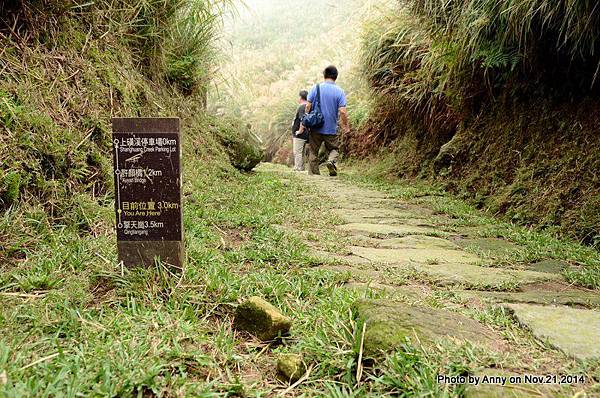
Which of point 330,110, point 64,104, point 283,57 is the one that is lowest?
point 64,104

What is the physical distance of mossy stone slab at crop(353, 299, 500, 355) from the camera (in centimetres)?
139

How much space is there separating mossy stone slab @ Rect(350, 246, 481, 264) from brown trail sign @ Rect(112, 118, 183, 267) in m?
1.21

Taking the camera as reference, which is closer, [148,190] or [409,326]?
[409,326]

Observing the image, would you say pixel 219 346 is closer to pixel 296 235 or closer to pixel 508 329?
pixel 508 329

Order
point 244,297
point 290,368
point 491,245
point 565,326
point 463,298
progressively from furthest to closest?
point 491,245 < point 463,298 < point 244,297 < point 565,326 < point 290,368

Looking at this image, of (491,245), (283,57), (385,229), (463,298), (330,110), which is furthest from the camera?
(283,57)

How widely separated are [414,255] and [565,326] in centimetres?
126

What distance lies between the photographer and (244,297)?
74.7 inches

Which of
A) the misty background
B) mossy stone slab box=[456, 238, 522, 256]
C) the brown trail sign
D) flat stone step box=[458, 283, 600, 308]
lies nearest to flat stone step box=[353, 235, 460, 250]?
mossy stone slab box=[456, 238, 522, 256]

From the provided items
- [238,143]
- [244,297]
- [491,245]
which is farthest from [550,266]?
[238,143]

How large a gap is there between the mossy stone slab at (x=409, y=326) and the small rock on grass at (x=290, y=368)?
0.21 meters

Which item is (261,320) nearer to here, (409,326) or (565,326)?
(409,326)

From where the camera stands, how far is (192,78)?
582cm

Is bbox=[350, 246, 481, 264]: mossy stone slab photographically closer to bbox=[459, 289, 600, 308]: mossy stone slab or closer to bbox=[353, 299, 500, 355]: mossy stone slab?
bbox=[459, 289, 600, 308]: mossy stone slab
